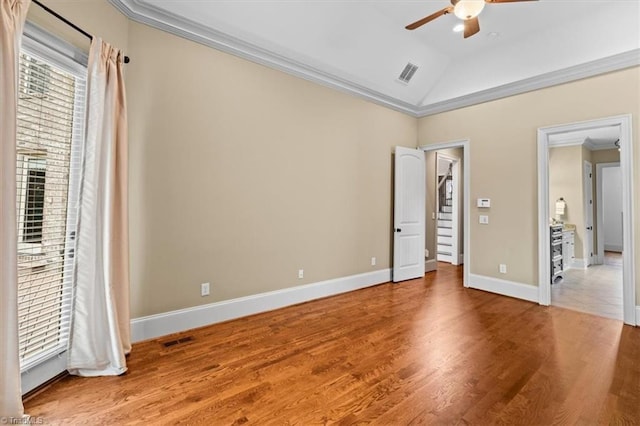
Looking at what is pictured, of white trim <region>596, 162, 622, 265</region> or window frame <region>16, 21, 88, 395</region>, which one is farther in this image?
white trim <region>596, 162, 622, 265</region>

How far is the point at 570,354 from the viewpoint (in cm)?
257

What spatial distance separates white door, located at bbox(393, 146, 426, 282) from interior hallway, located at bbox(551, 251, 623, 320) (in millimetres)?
2012

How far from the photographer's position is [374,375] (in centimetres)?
222

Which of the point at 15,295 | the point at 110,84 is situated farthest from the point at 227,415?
the point at 110,84

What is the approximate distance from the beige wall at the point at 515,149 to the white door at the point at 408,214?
0.83 metres

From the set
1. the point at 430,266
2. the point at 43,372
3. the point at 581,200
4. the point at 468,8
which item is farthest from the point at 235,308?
the point at 581,200

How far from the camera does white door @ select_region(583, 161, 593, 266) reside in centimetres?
646

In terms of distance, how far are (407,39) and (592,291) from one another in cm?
483

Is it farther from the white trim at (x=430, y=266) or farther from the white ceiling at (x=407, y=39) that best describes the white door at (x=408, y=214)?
the white ceiling at (x=407, y=39)

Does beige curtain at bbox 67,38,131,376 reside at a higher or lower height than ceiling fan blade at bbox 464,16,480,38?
lower

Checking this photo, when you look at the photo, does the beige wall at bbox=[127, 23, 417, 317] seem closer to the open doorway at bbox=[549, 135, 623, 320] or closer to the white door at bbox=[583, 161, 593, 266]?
the open doorway at bbox=[549, 135, 623, 320]

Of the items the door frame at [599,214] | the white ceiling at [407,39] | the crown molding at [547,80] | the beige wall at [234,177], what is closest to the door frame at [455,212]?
the crown molding at [547,80]

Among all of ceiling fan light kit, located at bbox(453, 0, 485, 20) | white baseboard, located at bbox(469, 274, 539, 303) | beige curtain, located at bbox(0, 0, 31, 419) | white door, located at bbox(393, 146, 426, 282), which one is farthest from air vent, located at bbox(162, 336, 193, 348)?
white baseboard, located at bbox(469, 274, 539, 303)

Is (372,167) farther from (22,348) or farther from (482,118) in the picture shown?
(22,348)
